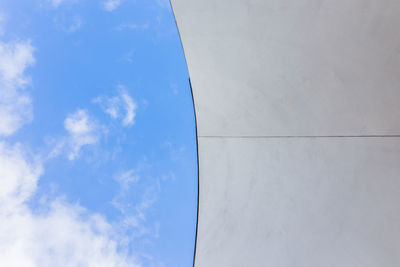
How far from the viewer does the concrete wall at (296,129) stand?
10.4ft

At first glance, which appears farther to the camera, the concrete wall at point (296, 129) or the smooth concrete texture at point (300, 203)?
the smooth concrete texture at point (300, 203)

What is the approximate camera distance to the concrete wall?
3184 mm

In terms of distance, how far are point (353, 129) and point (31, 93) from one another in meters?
10.8

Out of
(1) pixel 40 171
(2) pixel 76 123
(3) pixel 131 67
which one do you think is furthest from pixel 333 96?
(1) pixel 40 171

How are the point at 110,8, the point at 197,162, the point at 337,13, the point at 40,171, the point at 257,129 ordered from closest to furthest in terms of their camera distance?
the point at 337,13
the point at 257,129
the point at 197,162
the point at 110,8
the point at 40,171

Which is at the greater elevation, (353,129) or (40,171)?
(40,171)

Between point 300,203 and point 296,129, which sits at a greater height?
point 296,129

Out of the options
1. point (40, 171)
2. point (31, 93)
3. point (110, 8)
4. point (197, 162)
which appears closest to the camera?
point (197, 162)

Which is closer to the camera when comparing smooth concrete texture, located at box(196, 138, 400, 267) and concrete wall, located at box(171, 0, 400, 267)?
concrete wall, located at box(171, 0, 400, 267)

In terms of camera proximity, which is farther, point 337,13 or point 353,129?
point 353,129

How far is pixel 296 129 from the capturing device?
3.68 m

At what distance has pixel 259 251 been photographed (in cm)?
352

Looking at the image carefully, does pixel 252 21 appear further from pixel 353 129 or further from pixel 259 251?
pixel 259 251

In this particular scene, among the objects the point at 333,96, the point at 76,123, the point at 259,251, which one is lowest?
the point at 259,251
